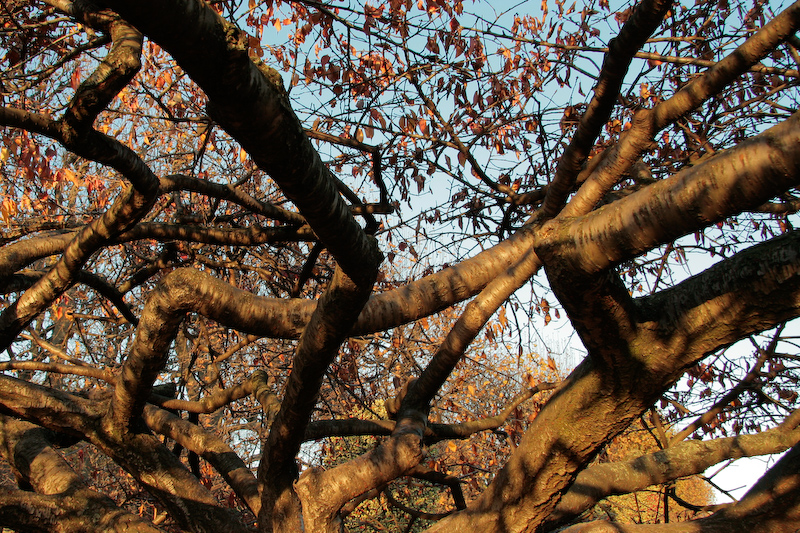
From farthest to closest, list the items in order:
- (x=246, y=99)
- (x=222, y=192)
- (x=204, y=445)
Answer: (x=222, y=192) → (x=204, y=445) → (x=246, y=99)

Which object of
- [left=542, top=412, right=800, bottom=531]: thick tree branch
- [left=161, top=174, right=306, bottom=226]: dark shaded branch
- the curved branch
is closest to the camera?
Result: [left=542, top=412, right=800, bottom=531]: thick tree branch

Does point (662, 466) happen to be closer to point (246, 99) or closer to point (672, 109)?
point (672, 109)

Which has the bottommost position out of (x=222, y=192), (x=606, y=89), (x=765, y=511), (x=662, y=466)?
(x=765, y=511)

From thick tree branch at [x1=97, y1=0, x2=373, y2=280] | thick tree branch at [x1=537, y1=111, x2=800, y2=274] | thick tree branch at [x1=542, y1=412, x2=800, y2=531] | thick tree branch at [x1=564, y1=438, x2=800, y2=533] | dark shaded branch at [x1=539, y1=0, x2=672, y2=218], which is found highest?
dark shaded branch at [x1=539, y1=0, x2=672, y2=218]

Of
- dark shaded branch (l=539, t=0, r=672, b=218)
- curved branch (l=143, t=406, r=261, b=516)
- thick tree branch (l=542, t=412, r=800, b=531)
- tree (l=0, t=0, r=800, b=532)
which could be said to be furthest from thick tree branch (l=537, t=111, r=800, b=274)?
curved branch (l=143, t=406, r=261, b=516)

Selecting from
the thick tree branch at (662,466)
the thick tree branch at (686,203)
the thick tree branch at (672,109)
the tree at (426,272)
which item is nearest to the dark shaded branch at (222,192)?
the tree at (426,272)

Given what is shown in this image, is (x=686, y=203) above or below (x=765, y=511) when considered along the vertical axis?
above

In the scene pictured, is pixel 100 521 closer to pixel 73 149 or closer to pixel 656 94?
pixel 73 149

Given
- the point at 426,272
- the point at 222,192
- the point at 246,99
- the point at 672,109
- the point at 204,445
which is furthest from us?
the point at 426,272

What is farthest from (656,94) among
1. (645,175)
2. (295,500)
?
(295,500)

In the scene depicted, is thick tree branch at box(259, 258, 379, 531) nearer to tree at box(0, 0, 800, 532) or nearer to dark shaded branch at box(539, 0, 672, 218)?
tree at box(0, 0, 800, 532)

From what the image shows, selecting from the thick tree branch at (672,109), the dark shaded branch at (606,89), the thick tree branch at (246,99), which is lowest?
the thick tree branch at (246,99)

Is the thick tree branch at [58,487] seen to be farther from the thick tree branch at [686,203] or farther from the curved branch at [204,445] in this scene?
the thick tree branch at [686,203]

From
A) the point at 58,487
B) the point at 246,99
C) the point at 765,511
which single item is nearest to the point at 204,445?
the point at 58,487
